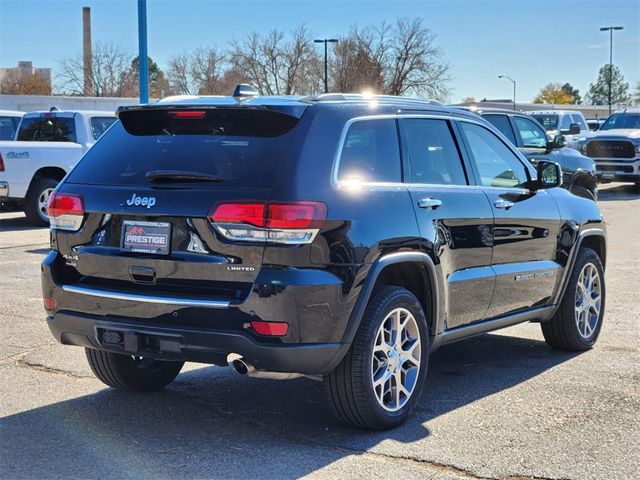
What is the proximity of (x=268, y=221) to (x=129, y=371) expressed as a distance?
5.88ft

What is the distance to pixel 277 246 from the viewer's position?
4465 millimetres

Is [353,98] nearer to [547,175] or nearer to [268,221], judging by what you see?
[268,221]

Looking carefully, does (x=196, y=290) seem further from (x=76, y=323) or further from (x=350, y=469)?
(x=350, y=469)

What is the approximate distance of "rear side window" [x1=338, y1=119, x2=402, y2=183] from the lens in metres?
4.96

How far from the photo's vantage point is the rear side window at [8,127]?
64.0 ft

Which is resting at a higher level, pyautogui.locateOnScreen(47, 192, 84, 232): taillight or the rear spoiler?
the rear spoiler

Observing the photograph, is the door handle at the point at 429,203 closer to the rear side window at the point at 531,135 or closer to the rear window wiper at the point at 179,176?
the rear window wiper at the point at 179,176

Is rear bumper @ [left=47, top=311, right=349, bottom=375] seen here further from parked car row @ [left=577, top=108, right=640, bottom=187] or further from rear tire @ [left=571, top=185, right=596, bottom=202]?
parked car row @ [left=577, top=108, right=640, bottom=187]

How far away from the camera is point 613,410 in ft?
17.9

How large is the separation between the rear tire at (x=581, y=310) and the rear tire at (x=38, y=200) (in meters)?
10.8

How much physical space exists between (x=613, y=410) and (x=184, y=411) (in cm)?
255

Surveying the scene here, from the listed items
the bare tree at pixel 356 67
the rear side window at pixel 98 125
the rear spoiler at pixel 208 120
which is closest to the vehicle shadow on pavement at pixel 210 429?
the rear spoiler at pixel 208 120

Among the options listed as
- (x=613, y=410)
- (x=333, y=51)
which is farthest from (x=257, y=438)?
(x=333, y=51)

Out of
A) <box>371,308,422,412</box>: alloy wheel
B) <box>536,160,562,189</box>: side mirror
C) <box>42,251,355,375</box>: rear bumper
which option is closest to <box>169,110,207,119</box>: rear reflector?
<box>42,251,355,375</box>: rear bumper
